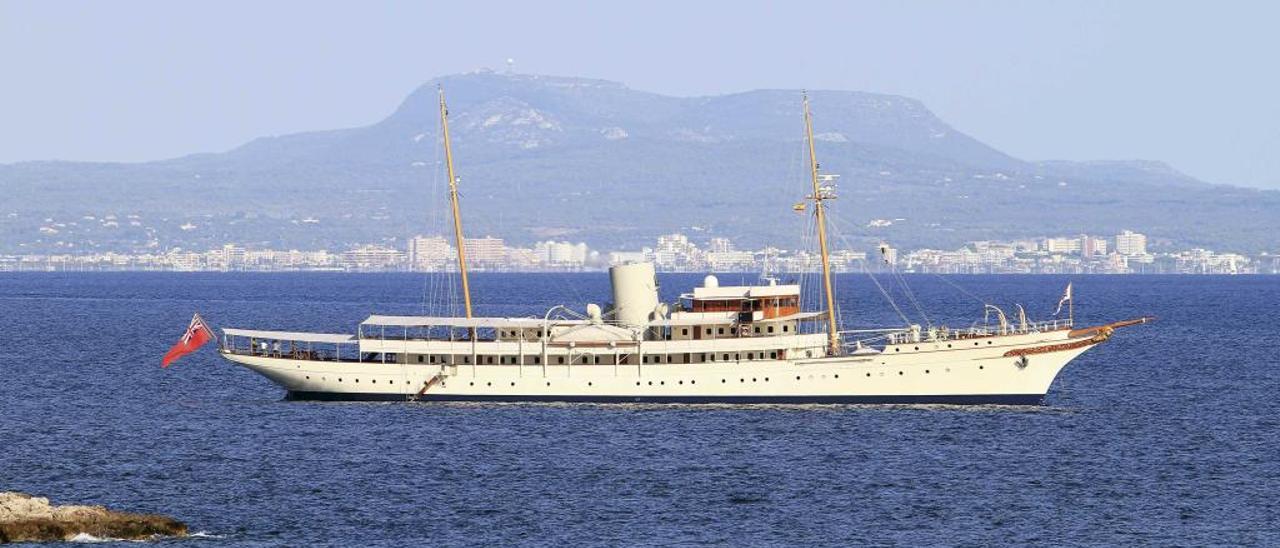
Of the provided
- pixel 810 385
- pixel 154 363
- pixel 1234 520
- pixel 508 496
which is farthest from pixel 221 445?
pixel 154 363

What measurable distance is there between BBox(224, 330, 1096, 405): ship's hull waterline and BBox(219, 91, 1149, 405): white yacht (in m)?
0.04

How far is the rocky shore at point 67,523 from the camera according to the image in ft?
166

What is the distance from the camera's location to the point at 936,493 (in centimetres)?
6025

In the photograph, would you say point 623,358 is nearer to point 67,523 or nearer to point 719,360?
point 719,360

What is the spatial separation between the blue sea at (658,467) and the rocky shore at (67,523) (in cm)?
91

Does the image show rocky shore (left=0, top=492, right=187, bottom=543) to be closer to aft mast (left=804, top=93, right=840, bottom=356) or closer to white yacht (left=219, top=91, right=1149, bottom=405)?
white yacht (left=219, top=91, right=1149, bottom=405)

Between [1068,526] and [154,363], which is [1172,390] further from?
[154,363]

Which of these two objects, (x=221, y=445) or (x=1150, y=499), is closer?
(x=1150, y=499)

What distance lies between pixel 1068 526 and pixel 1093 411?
2859cm

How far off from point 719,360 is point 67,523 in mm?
35004

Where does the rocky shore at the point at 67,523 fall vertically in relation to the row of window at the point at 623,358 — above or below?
below

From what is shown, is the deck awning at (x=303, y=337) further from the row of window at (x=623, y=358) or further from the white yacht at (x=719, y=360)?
the row of window at (x=623, y=358)

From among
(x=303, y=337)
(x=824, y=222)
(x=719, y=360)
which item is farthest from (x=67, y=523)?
(x=824, y=222)

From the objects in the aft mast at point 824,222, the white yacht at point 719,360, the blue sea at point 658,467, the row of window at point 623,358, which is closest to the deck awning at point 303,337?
the white yacht at point 719,360
